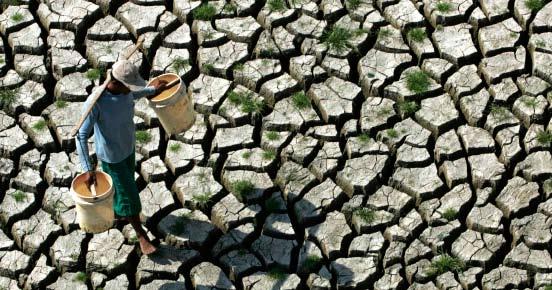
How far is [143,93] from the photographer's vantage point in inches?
348

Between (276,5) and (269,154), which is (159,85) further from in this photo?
(276,5)

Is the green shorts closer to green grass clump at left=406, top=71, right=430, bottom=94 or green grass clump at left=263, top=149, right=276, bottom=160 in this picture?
green grass clump at left=263, top=149, right=276, bottom=160

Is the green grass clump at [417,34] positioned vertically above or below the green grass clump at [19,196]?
above

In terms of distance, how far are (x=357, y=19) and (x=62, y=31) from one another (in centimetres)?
233

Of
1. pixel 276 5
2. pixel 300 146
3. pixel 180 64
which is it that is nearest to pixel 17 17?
pixel 180 64

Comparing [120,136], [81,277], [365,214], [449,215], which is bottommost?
[81,277]

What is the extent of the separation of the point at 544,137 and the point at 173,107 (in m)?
2.72

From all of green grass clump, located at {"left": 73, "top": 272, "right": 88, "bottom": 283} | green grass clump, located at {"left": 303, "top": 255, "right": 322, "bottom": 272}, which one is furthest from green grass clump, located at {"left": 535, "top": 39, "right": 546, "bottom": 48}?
green grass clump, located at {"left": 73, "top": 272, "right": 88, "bottom": 283}

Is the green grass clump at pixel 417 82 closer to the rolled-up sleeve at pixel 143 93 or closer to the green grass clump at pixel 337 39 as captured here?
the green grass clump at pixel 337 39

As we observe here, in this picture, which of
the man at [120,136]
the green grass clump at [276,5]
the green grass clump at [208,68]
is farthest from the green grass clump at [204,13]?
the man at [120,136]

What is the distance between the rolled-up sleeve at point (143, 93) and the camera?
8.80 metres

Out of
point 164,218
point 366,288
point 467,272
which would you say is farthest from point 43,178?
point 467,272

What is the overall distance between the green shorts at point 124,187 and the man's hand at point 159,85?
1.49 feet

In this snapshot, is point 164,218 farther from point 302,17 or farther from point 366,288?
point 302,17
